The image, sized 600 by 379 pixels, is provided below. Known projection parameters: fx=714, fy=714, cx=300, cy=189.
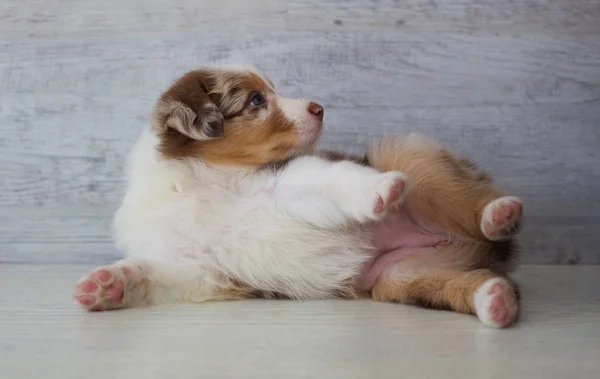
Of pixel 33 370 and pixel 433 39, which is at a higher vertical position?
pixel 433 39

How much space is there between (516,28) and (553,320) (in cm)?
186

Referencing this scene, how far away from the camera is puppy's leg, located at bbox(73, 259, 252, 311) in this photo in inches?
83.5

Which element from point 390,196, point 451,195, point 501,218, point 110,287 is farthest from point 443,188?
point 110,287

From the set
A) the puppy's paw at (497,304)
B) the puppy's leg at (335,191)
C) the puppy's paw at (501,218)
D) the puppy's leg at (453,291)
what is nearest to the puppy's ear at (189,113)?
the puppy's leg at (335,191)

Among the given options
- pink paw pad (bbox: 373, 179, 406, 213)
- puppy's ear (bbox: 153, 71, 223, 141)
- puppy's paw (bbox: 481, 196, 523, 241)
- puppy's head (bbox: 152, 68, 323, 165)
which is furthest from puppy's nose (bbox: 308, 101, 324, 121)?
puppy's paw (bbox: 481, 196, 523, 241)

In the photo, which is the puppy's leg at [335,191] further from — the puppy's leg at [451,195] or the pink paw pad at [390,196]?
the puppy's leg at [451,195]

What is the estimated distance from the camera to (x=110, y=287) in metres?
2.14

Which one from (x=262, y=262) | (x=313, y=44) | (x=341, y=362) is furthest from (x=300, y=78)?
(x=341, y=362)

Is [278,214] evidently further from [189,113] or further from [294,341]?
[294,341]

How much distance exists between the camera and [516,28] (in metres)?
3.41

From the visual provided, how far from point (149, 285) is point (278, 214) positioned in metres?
0.47

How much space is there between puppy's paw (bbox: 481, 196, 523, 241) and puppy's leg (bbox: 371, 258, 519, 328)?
9.0 inches

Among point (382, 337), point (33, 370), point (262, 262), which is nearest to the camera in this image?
point (33, 370)

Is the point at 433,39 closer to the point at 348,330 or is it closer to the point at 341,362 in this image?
the point at 348,330
